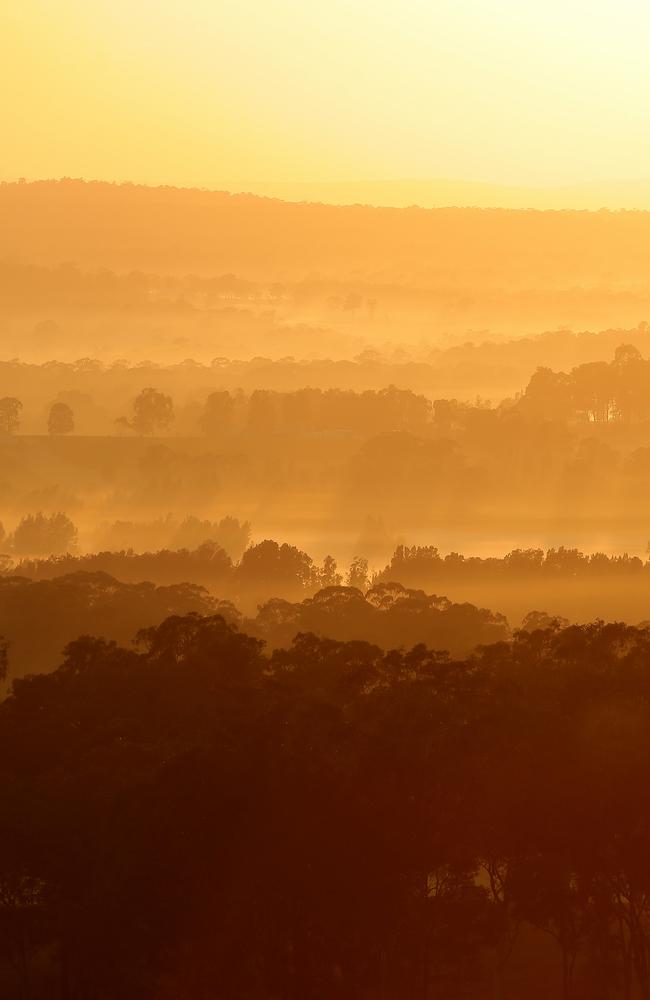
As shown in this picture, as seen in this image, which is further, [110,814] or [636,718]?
[636,718]

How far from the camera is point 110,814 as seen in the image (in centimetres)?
4838

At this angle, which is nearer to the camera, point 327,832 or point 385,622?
point 327,832

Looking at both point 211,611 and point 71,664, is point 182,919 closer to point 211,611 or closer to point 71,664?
point 71,664

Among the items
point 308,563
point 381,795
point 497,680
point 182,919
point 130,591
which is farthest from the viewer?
point 308,563

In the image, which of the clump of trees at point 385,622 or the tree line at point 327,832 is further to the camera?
the clump of trees at point 385,622

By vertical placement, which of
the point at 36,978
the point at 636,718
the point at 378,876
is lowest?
the point at 36,978

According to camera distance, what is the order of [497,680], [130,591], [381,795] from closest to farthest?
[381,795] < [497,680] < [130,591]

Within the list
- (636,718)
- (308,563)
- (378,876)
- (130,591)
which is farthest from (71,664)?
(308,563)

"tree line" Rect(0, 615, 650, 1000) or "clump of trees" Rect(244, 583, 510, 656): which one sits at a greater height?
"clump of trees" Rect(244, 583, 510, 656)

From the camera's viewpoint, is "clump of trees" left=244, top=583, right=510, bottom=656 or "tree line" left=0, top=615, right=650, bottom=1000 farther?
"clump of trees" left=244, top=583, right=510, bottom=656

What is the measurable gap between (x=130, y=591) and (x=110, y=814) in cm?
4690

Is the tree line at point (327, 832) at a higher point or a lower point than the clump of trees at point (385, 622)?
lower

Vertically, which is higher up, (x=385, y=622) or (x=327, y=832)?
(x=385, y=622)

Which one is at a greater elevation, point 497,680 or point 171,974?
point 497,680
